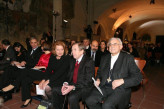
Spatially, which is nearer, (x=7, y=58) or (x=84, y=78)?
(x=84, y=78)

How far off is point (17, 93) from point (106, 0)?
465 inches

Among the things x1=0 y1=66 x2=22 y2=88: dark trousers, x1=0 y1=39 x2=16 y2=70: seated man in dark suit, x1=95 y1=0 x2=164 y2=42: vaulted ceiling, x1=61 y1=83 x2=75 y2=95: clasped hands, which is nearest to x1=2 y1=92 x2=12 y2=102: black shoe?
x1=0 y1=66 x2=22 y2=88: dark trousers

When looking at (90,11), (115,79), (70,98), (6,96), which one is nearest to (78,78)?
(70,98)

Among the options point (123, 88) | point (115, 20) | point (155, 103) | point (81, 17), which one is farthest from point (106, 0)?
point (123, 88)

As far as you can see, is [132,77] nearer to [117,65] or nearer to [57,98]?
[117,65]

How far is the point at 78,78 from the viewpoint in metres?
2.54

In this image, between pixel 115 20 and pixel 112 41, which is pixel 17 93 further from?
pixel 115 20

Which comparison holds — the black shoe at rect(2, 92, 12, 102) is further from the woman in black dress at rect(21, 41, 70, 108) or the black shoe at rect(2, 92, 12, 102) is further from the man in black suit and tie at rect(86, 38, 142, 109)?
the man in black suit and tie at rect(86, 38, 142, 109)

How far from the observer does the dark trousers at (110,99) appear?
2064 mm

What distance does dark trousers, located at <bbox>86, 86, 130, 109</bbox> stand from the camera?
206cm

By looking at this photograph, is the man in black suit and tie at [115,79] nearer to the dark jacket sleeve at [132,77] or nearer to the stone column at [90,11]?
the dark jacket sleeve at [132,77]

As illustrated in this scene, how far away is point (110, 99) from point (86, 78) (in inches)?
23.7

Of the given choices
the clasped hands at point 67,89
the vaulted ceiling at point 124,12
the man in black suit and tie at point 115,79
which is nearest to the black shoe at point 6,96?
the clasped hands at point 67,89

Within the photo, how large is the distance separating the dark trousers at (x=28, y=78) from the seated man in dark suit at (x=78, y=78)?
2.63 ft
